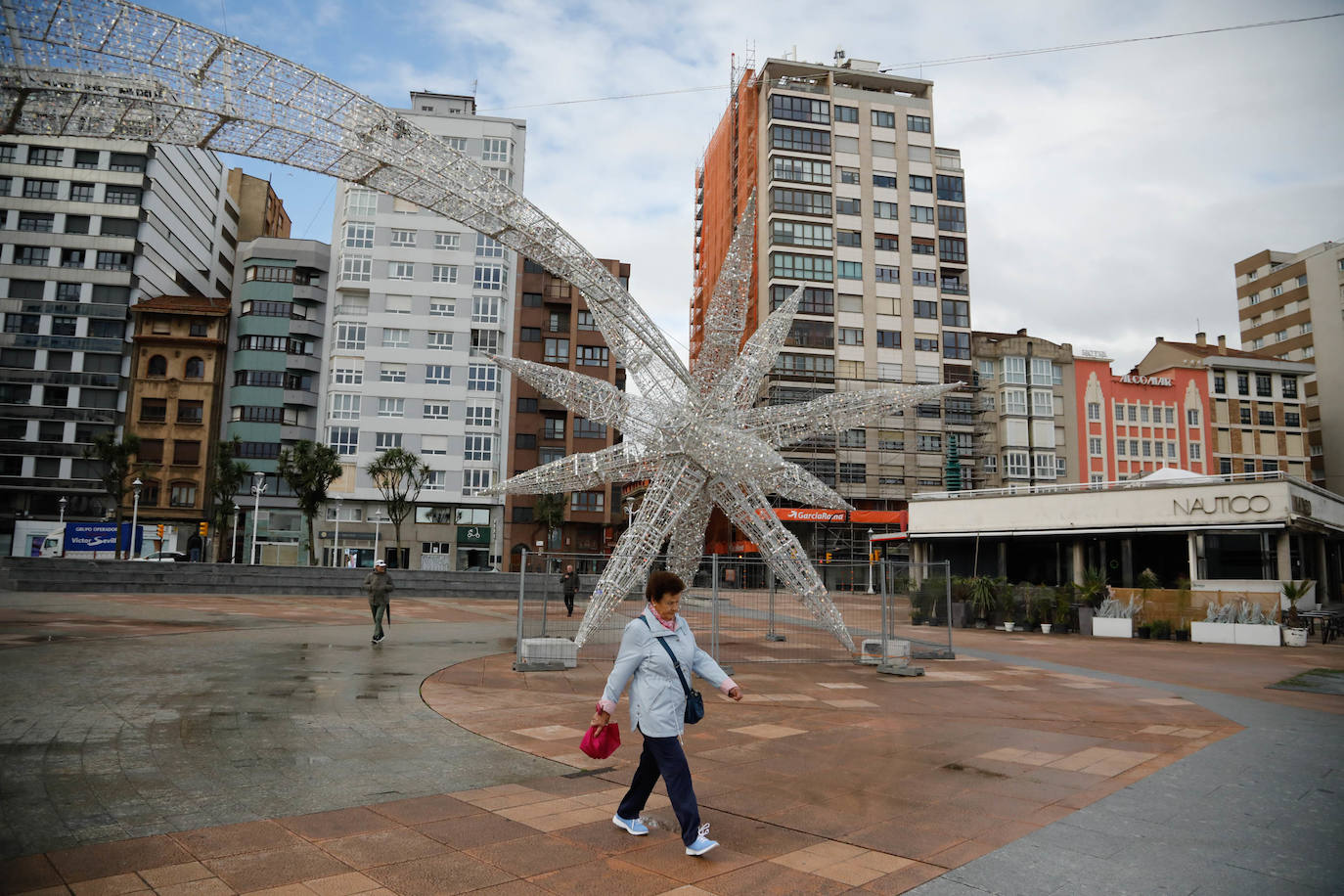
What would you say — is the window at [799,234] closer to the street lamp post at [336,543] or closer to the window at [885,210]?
the window at [885,210]

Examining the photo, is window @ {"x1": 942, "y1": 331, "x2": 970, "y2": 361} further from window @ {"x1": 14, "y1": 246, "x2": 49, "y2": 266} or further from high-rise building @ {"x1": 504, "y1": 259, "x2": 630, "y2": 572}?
window @ {"x1": 14, "y1": 246, "x2": 49, "y2": 266}

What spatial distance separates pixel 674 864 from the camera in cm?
504

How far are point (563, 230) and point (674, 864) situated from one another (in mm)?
11052

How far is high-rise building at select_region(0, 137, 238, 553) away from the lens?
201 ft

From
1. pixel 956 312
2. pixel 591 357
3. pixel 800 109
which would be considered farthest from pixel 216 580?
pixel 956 312

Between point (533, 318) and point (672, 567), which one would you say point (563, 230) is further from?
point (533, 318)

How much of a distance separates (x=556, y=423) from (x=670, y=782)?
206 feet

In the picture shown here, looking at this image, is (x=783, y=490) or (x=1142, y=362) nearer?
(x=783, y=490)

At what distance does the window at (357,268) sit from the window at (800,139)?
33128 mm

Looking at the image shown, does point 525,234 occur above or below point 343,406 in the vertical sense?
below

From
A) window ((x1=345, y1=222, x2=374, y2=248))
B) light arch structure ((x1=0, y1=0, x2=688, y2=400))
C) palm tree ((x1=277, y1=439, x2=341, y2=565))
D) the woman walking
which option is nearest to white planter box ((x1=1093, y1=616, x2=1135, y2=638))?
light arch structure ((x1=0, y1=0, x2=688, y2=400))

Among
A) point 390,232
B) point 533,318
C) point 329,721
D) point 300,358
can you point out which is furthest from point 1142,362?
point 329,721

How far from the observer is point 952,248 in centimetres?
6944

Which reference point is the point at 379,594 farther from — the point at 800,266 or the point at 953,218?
the point at 953,218
